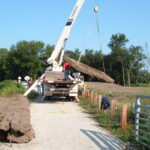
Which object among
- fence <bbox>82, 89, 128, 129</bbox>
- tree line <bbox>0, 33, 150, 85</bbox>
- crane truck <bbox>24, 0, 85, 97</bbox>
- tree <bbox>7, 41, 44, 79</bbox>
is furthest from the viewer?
tree <bbox>7, 41, 44, 79</bbox>

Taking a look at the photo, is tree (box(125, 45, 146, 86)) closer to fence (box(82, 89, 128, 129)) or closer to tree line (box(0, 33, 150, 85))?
tree line (box(0, 33, 150, 85))

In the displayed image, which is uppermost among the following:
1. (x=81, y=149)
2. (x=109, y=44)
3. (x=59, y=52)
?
(x=109, y=44)

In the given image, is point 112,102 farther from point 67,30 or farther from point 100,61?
point 100,61

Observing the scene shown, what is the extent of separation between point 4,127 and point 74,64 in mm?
26795

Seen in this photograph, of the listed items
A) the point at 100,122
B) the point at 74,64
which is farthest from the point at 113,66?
the point at 100,122

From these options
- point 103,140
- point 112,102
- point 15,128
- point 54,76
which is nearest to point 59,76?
point 54,76

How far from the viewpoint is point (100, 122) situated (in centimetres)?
1417

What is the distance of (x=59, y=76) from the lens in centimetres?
2386

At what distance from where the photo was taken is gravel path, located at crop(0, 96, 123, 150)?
9828mm

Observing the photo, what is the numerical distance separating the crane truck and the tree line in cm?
3943

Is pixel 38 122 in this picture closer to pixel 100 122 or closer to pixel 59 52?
pixel 100 122

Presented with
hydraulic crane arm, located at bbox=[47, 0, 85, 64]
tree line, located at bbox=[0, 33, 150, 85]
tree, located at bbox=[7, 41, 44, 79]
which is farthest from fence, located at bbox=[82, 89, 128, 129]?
tree, located at bbox=[7, 41, 44, 79]

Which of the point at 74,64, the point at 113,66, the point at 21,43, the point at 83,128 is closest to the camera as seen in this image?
the point at 83,128

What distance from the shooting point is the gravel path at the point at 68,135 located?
9828 millimetres
